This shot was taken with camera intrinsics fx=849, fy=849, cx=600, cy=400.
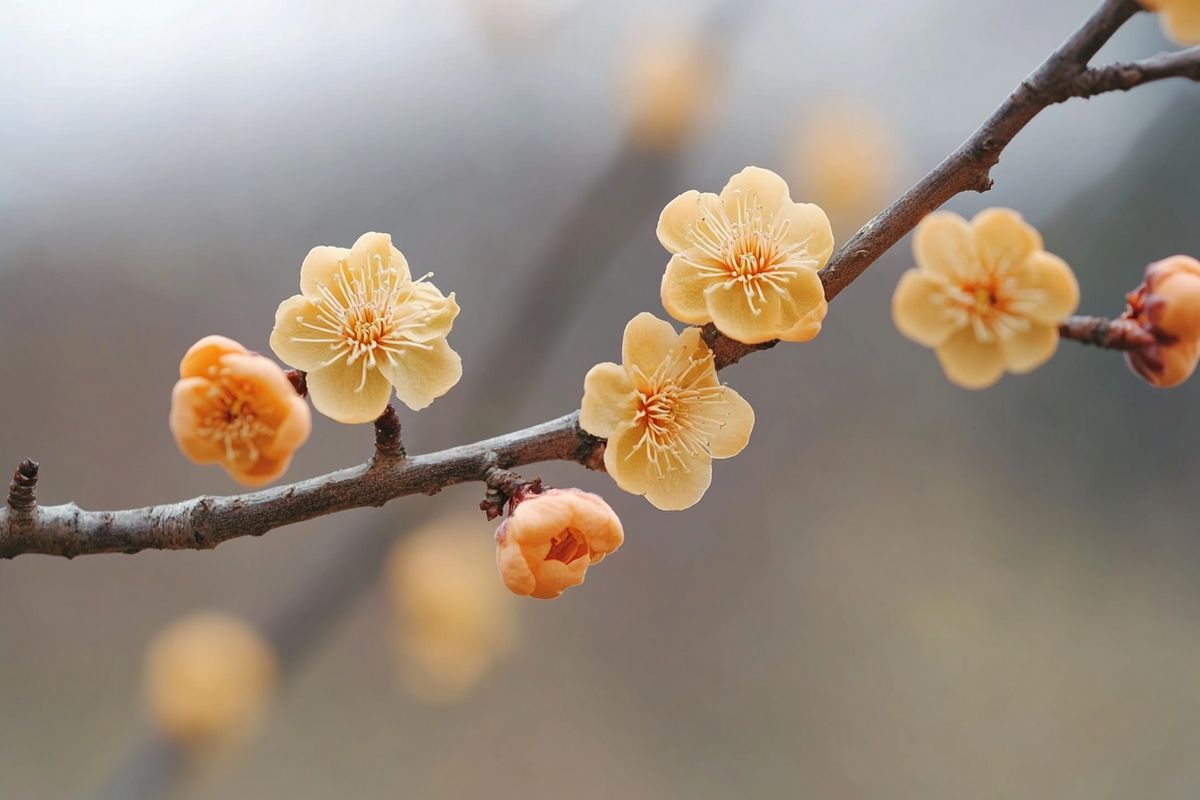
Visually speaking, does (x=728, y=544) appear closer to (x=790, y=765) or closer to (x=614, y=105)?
(x=790, y=765)

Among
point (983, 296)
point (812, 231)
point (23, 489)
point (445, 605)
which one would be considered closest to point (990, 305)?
point (983, 296)

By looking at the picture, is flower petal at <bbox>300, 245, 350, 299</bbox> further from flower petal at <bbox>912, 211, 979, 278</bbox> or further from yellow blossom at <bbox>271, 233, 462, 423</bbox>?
flower petal at <bbox>912, 211, 979, 278</bbox>

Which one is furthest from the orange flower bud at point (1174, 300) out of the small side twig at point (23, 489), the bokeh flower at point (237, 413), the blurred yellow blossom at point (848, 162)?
the blurred yellow blossom at point (848, 162)

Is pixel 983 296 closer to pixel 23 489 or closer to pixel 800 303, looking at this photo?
pixel 800 303

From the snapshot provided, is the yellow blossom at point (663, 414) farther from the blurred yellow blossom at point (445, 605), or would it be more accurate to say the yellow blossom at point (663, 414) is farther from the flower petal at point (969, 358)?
the blurred yellow blossom at point (445, 605)


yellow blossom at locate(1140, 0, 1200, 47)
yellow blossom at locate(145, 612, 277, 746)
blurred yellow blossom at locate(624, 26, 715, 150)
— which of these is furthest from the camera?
blurred yellow blossom at locate(624, 26, 715, 150)

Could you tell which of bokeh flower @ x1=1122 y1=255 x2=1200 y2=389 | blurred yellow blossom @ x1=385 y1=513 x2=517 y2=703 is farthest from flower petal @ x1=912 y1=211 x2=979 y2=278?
blurred yellow blossom @ x1=385 y1=513 x2=517 y2=703
